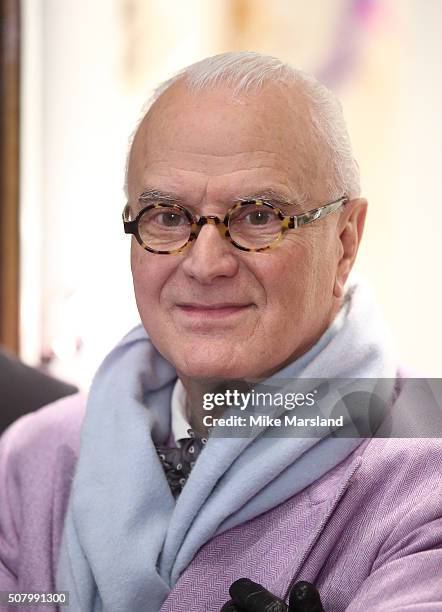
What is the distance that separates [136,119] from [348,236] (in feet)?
1.05

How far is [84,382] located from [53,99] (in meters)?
0.48

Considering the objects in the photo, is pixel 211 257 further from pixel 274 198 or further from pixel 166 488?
pixel 166 488

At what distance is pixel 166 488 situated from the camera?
3.53 ft

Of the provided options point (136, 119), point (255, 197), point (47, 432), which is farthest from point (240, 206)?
point (47, 432)

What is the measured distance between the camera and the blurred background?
1.15 m

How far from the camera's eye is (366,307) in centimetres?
107

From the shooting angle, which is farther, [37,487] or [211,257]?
[37,487]

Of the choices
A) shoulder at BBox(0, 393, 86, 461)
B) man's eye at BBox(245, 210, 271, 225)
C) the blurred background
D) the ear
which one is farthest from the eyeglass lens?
shoulder at BBox(0, 393, 86, 461)

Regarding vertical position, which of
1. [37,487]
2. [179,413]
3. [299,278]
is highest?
[299,278]

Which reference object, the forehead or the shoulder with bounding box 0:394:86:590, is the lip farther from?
the shoulder with bounding box 0:394:86:590

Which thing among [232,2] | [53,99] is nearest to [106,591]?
[53,99]

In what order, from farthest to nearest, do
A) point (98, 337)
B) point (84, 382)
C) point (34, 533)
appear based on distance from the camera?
1. point (84, 382)
2. point (98, 337)
3. point (34, 533)

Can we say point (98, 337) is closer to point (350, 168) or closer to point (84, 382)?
point (84, 382)

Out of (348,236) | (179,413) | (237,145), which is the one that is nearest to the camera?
(237,145)
